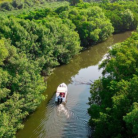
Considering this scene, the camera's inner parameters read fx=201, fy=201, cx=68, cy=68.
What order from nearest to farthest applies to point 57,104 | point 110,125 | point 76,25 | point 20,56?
1. point 110,125
2. point 20,56
3. point 57,104
4. point 76,25

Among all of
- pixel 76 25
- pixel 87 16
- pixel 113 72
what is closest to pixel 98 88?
pixel 113 72

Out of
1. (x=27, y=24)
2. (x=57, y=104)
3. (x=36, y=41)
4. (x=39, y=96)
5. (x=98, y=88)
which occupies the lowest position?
(x=57, y=104)

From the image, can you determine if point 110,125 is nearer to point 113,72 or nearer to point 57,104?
point 113,72

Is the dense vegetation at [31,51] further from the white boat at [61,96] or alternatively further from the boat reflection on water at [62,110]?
the boat reflection on water at [62,110]

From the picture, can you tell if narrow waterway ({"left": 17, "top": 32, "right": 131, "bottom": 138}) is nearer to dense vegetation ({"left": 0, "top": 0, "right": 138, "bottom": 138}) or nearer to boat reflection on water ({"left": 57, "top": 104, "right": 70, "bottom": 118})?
boat reflection on water ({"left": 57, "top": 104, "right": 70, "bottom": 118})

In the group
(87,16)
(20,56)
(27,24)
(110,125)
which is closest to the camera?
(110,125)

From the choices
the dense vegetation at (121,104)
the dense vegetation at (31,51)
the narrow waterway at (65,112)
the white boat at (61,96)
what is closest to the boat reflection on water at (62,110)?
the narrow waterway at (65,112)

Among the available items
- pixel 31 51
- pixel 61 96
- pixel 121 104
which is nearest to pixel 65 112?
pixel 61 96

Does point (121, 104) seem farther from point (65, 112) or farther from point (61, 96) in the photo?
point (61, 96)
